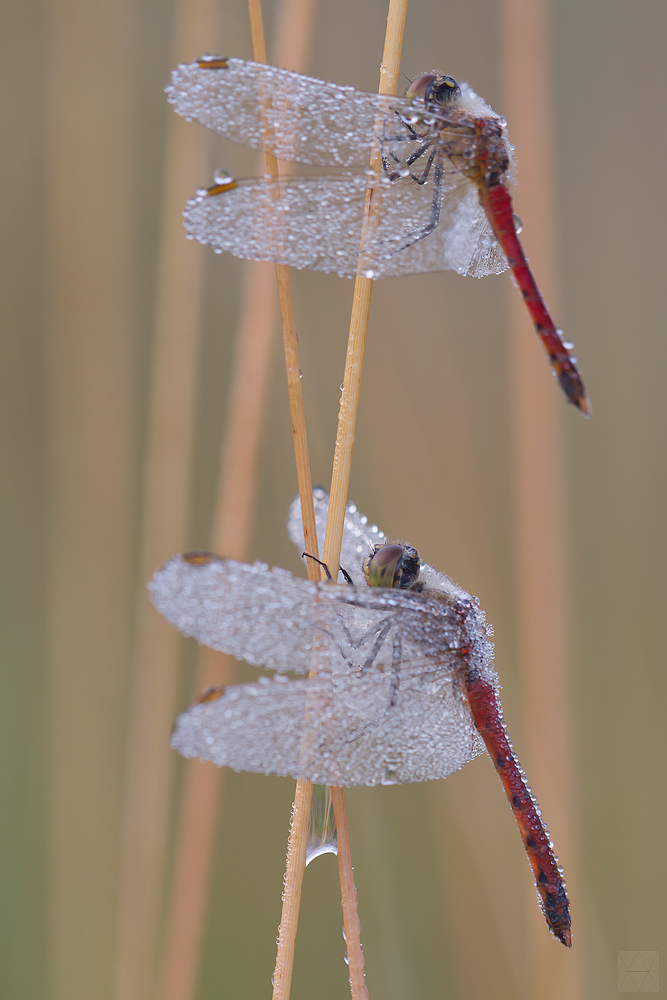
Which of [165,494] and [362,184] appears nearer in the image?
[362,184]

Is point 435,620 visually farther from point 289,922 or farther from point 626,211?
point 626,211

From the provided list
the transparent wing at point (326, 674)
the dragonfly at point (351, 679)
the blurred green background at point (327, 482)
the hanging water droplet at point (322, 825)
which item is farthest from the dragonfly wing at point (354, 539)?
the blurred green background at point (327, 482)

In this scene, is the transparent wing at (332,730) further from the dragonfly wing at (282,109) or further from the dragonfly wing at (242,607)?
the dragonfly wing at (282,109)

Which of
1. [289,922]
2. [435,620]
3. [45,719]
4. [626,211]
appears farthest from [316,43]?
[289,922]

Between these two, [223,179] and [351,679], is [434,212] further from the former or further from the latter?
[351,679]

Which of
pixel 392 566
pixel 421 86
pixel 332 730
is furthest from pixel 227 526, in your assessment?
pixel 421 86

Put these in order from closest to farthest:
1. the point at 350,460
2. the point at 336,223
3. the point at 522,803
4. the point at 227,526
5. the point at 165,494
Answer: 1. the point at 350,460
2. the point at 336,223
3. the point at 522,803
4. the point at 227,526
5. the point at 165,494
